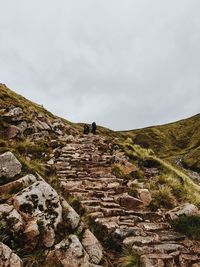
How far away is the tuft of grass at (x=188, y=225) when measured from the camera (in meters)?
13.6

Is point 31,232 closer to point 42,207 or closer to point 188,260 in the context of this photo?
point 42,207

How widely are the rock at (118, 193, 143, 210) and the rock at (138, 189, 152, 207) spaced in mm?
415

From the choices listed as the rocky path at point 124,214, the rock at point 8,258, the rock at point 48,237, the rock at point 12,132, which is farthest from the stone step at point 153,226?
the rock at point 12,132

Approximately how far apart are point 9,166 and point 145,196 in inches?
274

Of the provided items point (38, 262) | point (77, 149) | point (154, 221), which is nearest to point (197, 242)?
point (154, 221)

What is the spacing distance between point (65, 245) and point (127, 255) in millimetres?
2319

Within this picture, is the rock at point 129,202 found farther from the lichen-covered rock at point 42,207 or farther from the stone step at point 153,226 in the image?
the lichen-covered rock at point 42,207

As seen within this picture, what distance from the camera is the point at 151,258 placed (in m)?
11.4

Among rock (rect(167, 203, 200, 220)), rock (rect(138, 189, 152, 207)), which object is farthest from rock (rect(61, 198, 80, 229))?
rock (rect(138, 189, 152, 207))

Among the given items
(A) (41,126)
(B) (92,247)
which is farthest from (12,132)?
(B) (92,247)

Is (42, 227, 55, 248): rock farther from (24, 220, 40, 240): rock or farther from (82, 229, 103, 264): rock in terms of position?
(82, 229, 103, 264): rock

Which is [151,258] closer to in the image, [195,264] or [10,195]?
[195,264]

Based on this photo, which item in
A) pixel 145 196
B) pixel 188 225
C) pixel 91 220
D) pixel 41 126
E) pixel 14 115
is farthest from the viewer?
pixel 41 126

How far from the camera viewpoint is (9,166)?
13344 mm
